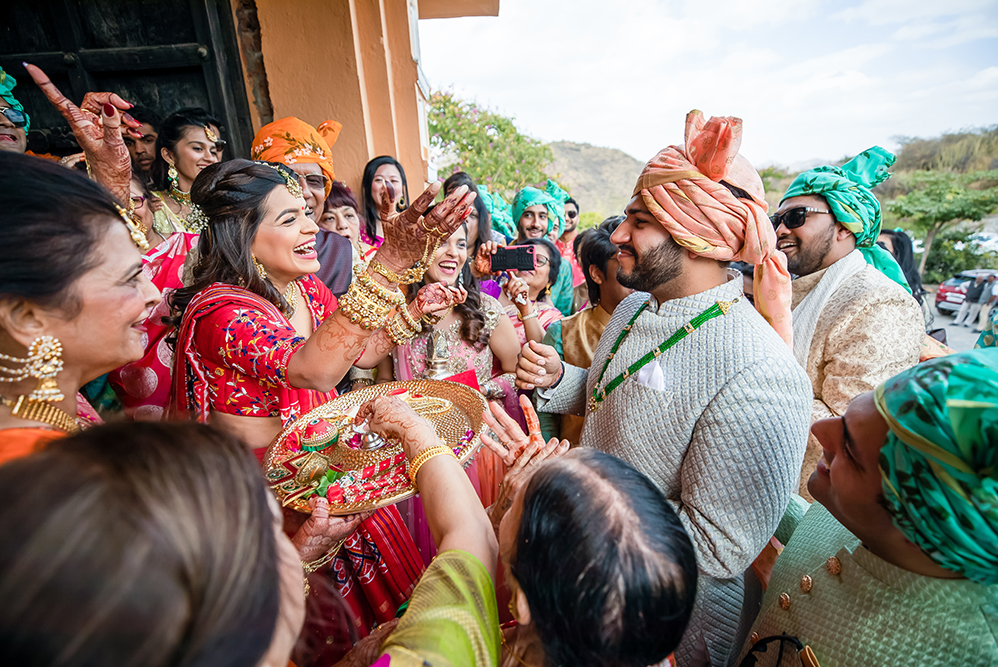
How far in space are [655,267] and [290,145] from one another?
8.80ft

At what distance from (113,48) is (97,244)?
11.9 ft

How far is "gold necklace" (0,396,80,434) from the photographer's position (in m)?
1.08

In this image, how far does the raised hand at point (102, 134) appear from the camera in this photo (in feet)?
7.35

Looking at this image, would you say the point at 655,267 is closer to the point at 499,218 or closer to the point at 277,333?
the point at 277,333

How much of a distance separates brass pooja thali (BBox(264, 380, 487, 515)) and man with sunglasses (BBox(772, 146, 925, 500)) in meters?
2.07

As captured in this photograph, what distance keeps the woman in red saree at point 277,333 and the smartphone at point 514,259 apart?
1.27 meters

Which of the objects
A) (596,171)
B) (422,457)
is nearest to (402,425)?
(422,457)

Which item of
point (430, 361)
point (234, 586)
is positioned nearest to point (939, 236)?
point (430, 361)

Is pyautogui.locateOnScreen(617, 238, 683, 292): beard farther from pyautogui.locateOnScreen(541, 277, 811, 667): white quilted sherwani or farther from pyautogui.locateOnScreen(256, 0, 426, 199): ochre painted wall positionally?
pyautogui.locateOnScreen(256, 0, 426, 199): ochre painted wall

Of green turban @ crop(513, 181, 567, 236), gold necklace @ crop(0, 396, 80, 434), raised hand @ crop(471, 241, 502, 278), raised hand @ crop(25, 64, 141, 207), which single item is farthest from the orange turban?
green turban @ crop(513, 181, 567, 236)

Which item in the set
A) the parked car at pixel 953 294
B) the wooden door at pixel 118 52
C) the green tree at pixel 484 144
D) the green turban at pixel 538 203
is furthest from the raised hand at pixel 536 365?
the parked car at pixel 953 294

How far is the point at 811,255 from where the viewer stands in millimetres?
2971

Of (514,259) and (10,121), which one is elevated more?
(10,121)

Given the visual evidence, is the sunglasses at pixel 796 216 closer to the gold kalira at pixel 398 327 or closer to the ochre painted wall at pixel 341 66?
the gold kalira at pixel 398 327
